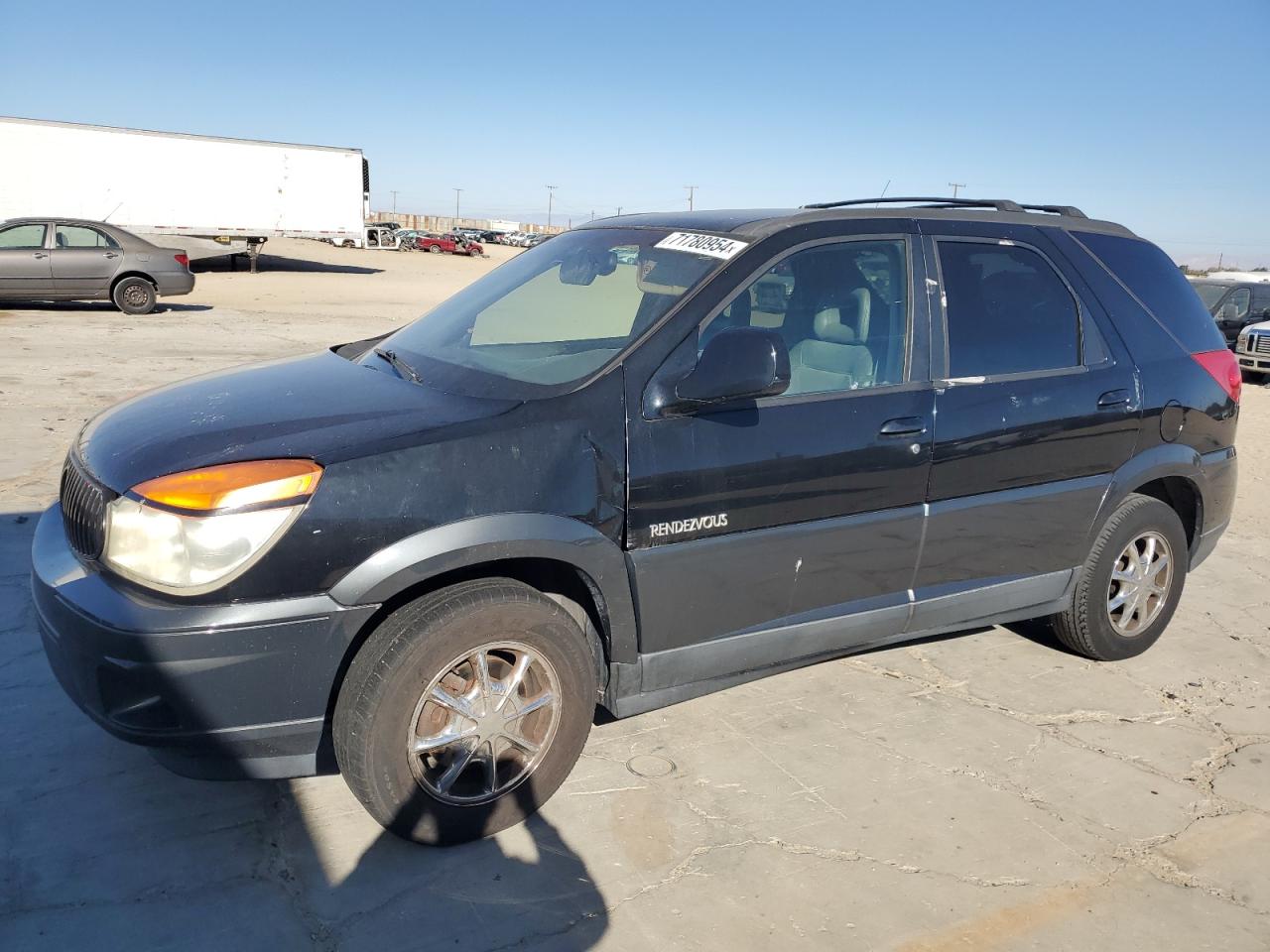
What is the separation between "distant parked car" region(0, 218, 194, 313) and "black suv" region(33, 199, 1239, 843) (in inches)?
569

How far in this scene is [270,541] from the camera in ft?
8.84

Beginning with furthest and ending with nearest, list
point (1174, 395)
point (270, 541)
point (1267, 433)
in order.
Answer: point (1267, 433), point (1174, 395), point (270, 541)

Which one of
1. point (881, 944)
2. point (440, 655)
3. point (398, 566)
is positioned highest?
point (398, 566)

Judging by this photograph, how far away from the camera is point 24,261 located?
1589 centimetres

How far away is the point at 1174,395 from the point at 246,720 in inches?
157

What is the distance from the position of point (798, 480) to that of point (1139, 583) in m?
2.18

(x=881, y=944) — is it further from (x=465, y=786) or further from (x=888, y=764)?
(x=465, y=786)

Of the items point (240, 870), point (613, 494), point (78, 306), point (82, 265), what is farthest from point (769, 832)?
point (78, 306)

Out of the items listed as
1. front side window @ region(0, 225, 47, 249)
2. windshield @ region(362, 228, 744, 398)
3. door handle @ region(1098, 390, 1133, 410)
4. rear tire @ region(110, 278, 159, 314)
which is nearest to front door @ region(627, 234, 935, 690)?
windshield @ region(362, 228, 744, 398)

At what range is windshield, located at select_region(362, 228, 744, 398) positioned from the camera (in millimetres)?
3404

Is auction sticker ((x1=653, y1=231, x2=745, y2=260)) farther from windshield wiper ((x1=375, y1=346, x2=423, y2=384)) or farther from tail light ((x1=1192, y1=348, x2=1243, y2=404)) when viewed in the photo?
tail light ((x1=1192, y1=348, x2=1243, y2=404))

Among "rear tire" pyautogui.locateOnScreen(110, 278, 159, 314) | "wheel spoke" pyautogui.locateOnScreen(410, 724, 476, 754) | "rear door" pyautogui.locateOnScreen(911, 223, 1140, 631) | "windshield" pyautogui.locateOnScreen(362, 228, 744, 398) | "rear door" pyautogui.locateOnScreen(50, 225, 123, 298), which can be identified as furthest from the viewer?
"rear tire" pyautogui.locateOnScreen(110, 278, 159, 314)

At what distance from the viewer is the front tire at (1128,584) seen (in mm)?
4441

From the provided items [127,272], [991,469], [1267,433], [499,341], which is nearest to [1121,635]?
[991,469]
